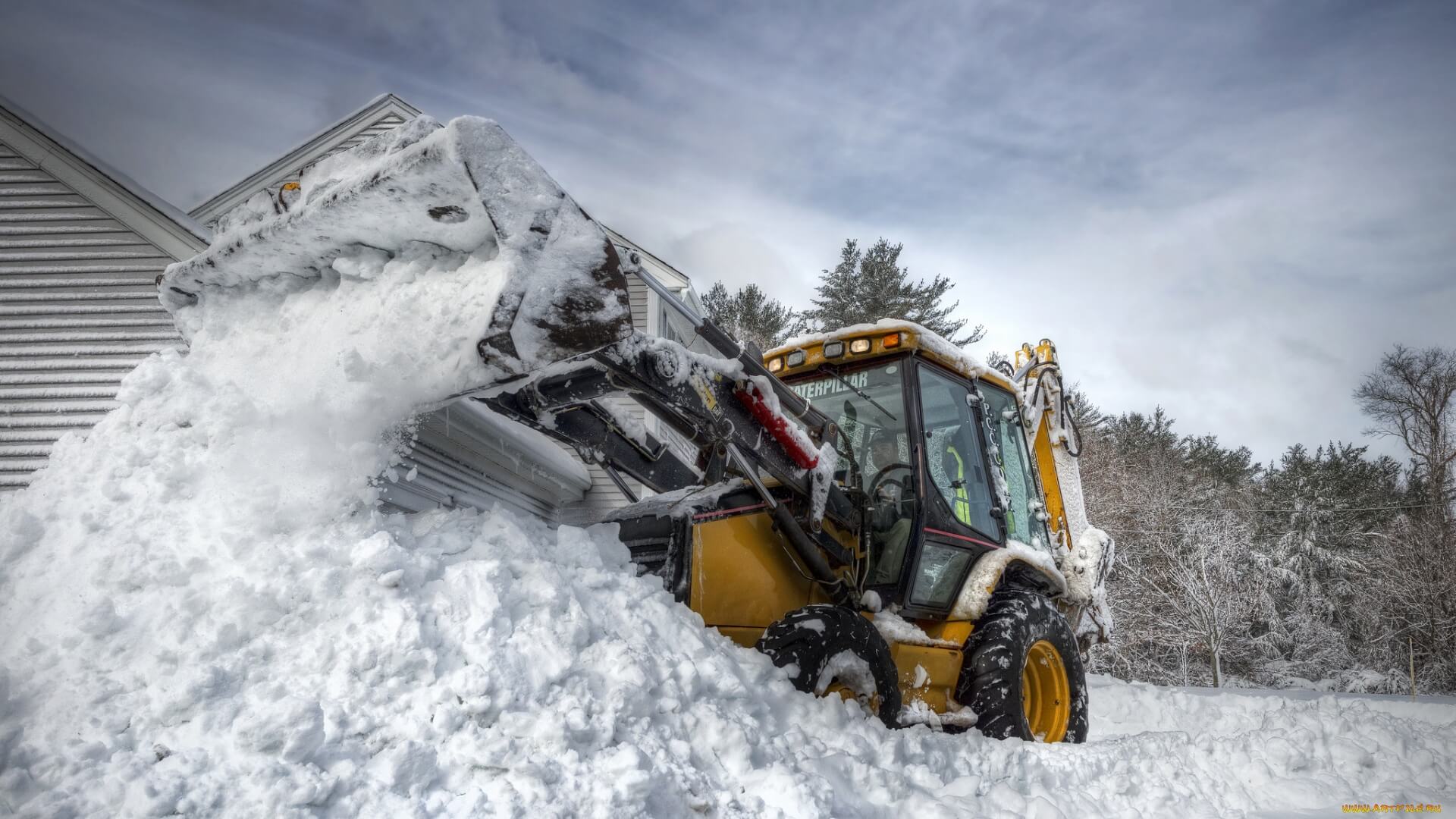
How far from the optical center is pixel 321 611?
221 cm

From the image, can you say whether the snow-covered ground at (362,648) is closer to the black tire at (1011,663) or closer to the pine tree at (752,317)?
the black tire at (1011,663)

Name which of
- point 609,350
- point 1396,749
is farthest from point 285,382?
point 1396,749

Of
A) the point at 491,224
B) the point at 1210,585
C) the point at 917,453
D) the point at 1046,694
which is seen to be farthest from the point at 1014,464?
the point at 1210,585

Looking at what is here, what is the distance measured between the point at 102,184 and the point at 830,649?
22.4ft

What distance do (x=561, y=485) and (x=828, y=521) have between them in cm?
240

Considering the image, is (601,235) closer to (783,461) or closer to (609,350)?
(609,350)

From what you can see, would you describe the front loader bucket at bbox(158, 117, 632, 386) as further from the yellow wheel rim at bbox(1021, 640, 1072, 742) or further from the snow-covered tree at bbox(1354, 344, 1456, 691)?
the snow-covered tree at bbox(1354, 344, 1456, 691)

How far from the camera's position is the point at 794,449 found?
3.54 m

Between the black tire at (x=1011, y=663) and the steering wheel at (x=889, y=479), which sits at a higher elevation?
the steering wheel at (x=889, y=479)

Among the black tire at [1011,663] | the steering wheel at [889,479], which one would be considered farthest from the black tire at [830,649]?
the steering wheel at [889,479]

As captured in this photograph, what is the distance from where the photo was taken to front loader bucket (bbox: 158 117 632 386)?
244 cm

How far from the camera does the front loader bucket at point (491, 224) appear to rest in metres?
2.44

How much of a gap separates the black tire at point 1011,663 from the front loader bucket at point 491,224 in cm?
278

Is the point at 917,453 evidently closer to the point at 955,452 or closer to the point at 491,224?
the point at 955,452
